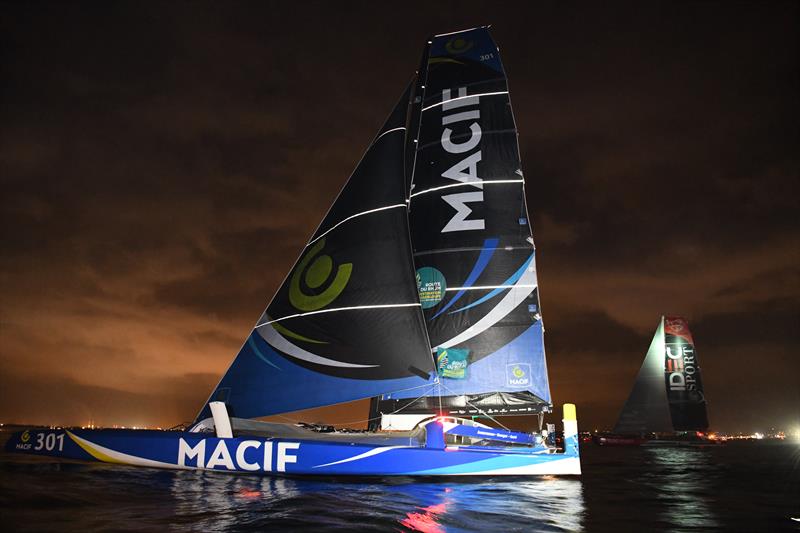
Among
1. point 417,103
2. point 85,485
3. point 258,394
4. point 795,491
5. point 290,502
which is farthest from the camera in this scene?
point 417,103

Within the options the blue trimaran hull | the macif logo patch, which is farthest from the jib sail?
the macif logo patch

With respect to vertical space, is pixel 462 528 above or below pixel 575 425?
below

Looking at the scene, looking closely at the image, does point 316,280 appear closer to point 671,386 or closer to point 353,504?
point 353,504

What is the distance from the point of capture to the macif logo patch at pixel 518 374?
1416 cm

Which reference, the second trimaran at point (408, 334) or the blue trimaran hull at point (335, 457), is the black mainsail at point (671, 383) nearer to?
the second trimaran at point (408, 334)

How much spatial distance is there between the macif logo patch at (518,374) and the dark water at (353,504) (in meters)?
2.23

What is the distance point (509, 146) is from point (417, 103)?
10.8 ft

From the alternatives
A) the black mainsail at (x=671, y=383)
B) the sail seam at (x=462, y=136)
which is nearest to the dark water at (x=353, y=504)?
the sail seam at (x=462, y=136)

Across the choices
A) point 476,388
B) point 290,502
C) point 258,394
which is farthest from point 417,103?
point 290,502

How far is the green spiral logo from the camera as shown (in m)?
12.8

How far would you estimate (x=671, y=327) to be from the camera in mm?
41062

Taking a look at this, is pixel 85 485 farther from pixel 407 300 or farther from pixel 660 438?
pixel 660 438

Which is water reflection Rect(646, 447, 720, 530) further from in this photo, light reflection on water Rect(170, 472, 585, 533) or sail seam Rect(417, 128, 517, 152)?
sail seam Rect(417, 128, 517, 152)

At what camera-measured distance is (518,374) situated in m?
14.2
